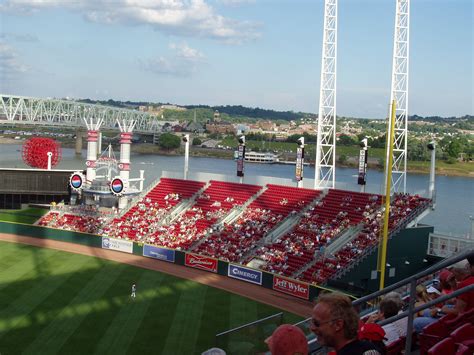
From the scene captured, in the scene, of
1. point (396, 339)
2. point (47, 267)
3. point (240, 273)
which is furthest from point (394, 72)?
point (396, 339)

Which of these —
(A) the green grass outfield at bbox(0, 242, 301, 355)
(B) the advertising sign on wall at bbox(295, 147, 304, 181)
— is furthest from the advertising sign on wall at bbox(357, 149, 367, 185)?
(A) the green grass outfield at bbox(0, 242, 301, 355)

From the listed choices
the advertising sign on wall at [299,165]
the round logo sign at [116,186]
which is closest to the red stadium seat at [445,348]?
the advertising sign on wall at [299,165]

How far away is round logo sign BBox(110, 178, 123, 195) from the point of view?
4369cm

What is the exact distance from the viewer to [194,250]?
118 feet

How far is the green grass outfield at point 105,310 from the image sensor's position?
68.6 feet

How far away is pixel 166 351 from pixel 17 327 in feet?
18.6

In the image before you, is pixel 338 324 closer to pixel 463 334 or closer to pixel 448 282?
pixel 463 334

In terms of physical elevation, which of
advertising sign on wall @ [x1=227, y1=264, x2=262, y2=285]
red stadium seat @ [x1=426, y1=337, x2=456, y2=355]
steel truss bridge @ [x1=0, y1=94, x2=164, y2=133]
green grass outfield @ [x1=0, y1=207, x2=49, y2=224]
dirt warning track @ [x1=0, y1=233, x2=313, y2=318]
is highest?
steel truss bridge @ [x1=0, y1=94, x2=164, y2=133]

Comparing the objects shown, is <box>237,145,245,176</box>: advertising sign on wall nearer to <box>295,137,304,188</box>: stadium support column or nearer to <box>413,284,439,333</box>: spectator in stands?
<box>295,137,304,188</box>: stadium support column

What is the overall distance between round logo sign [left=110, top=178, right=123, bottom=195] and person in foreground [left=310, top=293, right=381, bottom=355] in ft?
133

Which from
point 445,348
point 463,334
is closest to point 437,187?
point 463,334

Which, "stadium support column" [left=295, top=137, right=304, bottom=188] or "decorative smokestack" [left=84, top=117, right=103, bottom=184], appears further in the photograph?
"decorative smokestack" [left=84, top=117, right=103, bottom=184]

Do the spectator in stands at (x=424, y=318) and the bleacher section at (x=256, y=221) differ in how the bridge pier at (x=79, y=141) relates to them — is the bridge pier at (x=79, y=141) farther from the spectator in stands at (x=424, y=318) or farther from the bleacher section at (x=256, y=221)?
the spectator in stands at (x=424, y=318)

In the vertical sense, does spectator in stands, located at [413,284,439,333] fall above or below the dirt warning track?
above
